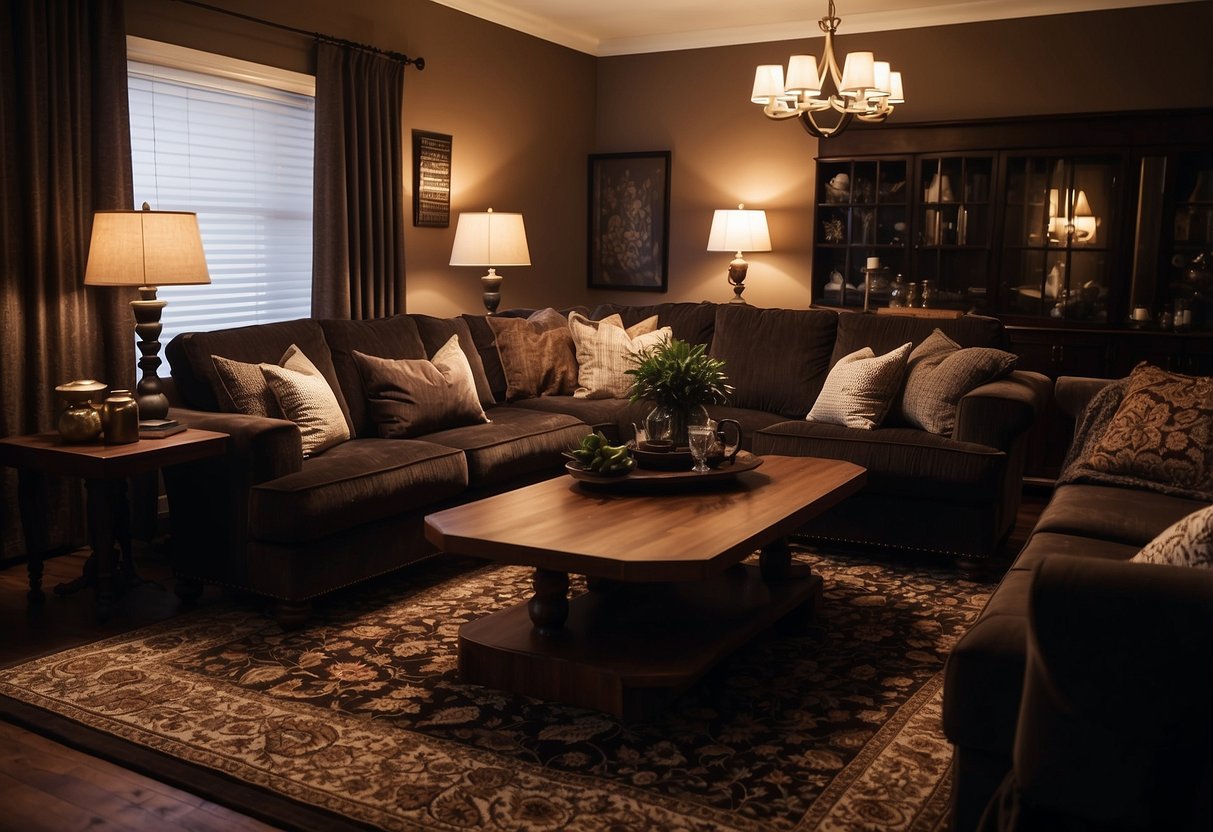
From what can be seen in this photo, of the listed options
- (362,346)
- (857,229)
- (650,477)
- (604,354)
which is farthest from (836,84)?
(362,346)

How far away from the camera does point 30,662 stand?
3.20 meters

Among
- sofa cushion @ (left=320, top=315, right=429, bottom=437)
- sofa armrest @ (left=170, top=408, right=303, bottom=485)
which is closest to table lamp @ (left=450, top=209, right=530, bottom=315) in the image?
sofa cushion @ (left=320, top=315, right=429, bottom=437)

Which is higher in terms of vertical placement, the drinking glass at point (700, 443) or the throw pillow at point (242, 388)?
the throw pillow at point (242, 388)

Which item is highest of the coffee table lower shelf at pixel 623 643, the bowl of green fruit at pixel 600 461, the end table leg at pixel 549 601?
the bowl of green fruit at pixel 600 461

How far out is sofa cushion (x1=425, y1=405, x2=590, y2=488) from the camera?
4289 mm

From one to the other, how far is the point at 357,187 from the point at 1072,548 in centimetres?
401

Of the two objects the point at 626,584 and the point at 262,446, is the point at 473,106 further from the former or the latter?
the point at 626,584

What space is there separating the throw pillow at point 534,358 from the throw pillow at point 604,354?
0.22 feet

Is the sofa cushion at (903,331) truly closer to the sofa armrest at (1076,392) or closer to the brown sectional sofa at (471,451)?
the brown sectional sofa at (471,451)

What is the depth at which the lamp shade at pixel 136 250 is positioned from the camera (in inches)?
143

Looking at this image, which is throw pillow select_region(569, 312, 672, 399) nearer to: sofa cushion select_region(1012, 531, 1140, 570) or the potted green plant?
the potted green plant

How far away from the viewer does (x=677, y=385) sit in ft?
11.8

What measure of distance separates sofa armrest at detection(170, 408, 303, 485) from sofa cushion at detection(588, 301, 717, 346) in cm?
250

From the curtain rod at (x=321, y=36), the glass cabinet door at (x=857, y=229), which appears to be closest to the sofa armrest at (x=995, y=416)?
the glass cabinet door at (x=857, y=229)
